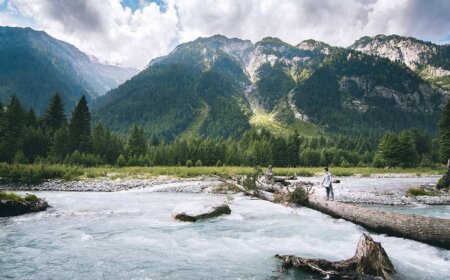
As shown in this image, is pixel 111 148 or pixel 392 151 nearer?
pixel 111 148

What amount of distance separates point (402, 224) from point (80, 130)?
7655 centimetres

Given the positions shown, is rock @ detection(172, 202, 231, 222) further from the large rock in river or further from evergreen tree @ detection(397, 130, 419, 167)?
evergreen tree @ detection(397, 130, 419, 167)

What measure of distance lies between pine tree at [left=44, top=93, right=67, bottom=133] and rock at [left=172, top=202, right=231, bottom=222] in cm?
7472

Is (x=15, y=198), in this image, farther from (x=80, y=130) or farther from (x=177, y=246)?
(x=80, y=130)

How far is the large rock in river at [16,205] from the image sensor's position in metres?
20.9

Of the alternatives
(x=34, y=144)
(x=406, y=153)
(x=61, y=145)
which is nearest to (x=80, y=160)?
(x=61, y=145)

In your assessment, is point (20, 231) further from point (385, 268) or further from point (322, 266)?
point (385, 268)

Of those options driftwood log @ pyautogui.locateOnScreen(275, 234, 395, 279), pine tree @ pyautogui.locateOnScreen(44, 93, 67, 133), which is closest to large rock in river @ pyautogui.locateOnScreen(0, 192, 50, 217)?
driftwood log @ pyautogui.locateOnScreen(275, 234, 395, 279)

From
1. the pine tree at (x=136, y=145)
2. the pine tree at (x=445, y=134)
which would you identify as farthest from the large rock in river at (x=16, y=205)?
the pine tree at (x=445, y=134)

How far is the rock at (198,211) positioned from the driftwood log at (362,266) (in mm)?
9726

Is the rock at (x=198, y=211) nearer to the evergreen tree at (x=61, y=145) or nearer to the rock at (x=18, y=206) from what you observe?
the rock at (x=18, y=206)

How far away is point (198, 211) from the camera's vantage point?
20.3 metres

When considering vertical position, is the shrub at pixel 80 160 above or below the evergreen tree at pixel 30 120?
below

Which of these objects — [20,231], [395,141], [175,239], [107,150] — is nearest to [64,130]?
[107,150]
